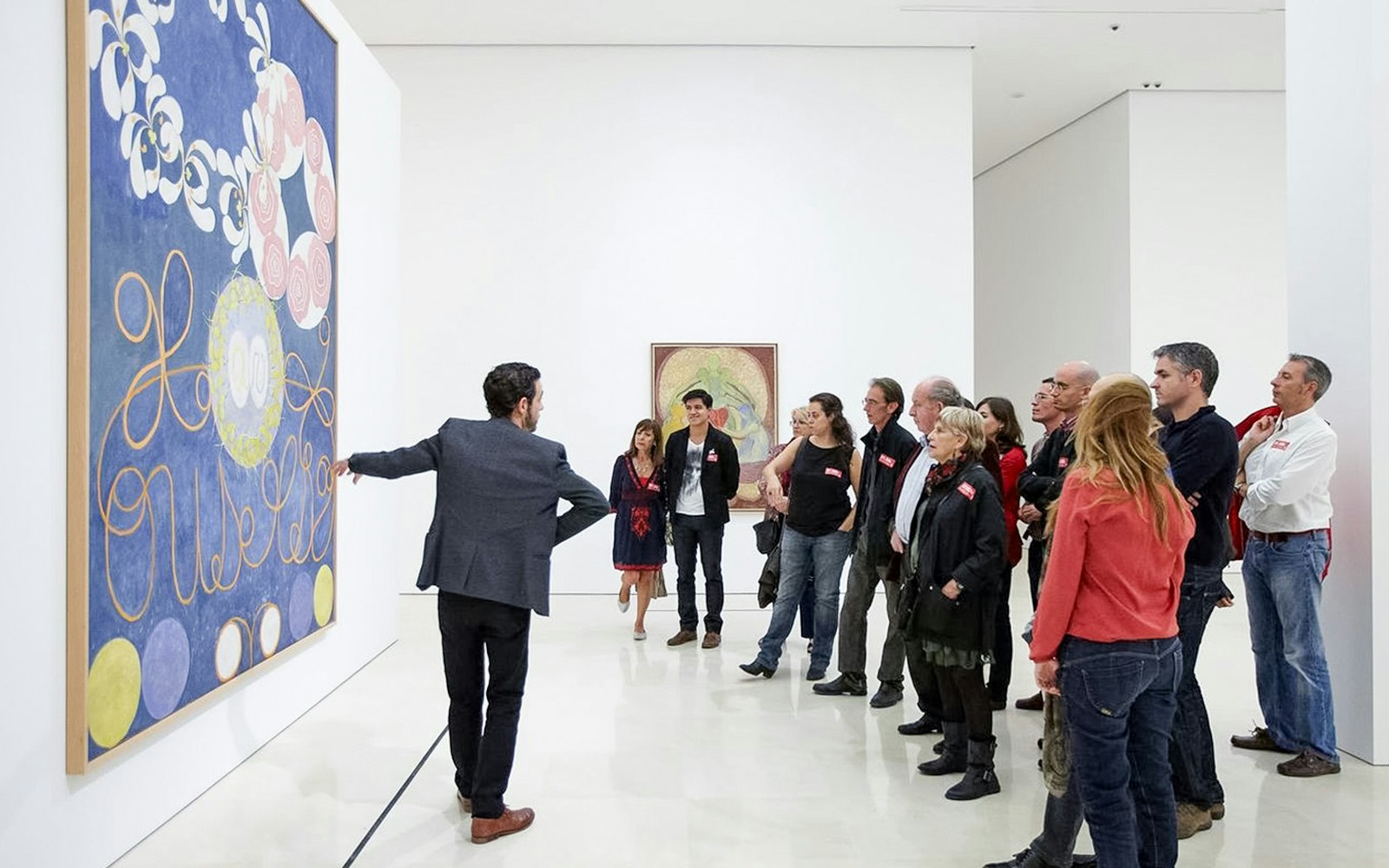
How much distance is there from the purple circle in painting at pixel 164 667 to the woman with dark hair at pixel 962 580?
9.36ft

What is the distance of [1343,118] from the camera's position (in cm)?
502

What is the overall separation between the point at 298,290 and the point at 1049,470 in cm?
384

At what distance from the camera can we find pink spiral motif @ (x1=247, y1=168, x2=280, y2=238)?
4844mm

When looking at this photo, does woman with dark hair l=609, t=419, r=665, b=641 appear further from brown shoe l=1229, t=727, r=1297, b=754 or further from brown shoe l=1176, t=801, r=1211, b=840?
brown shoe l=1176, t=801, r=1211, b=840

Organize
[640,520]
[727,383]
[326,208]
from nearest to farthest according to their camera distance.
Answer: [326,208] → [640,520] → [727,383]

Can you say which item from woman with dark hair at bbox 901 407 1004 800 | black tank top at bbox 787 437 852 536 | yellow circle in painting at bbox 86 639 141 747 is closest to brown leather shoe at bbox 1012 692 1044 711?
black tank top at bbox 787 437 852 536

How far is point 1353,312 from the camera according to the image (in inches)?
191

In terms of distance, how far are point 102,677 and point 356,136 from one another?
4.18 meters

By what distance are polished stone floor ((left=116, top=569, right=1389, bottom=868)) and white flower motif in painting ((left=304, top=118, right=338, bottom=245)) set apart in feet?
8.64

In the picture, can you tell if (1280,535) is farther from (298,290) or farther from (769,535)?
(298,290)

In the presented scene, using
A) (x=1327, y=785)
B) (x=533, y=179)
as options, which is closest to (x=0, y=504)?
(x=1327, y=785)

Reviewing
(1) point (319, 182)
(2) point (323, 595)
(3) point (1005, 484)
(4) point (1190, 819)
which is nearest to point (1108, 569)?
(4) point (1190, 819)

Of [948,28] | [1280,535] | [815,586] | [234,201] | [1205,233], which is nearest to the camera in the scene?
[234,201]

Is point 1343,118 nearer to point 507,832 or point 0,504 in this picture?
point 507,832
